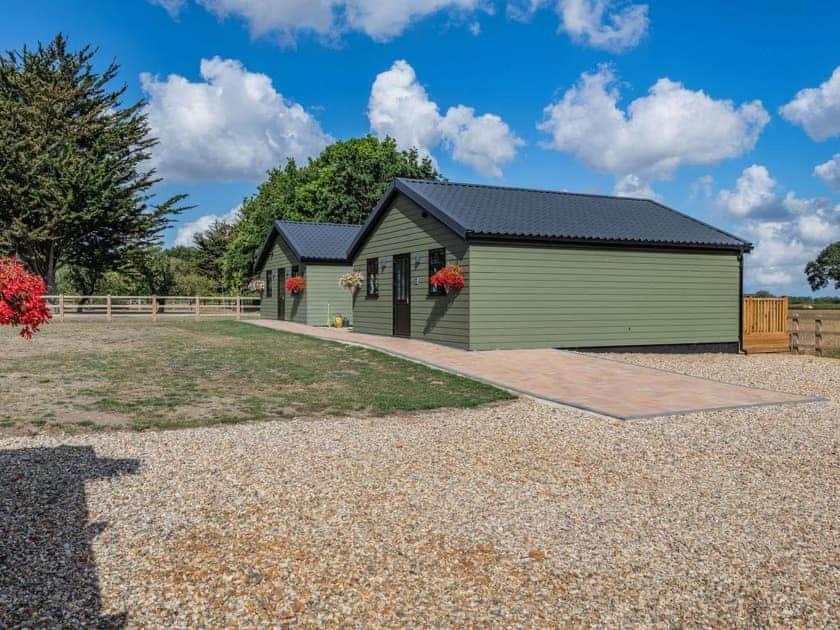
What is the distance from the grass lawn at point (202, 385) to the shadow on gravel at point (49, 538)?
1.48 m

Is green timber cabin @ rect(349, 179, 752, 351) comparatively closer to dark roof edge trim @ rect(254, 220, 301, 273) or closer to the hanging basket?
the hanging basket

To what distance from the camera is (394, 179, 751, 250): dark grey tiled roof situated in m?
14.6

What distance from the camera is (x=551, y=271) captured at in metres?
14.8

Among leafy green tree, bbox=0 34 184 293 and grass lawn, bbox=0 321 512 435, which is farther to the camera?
leafy green tree, bbox=0 34 184 293

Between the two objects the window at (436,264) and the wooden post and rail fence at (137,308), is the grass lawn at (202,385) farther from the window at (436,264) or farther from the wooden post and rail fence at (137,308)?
the wooden post and rail fence at (137,308)

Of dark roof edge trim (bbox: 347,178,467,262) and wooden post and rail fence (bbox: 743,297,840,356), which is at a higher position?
dark roof edge trim (bbox: 347,178,467,262)

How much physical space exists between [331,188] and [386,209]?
20.9 metres

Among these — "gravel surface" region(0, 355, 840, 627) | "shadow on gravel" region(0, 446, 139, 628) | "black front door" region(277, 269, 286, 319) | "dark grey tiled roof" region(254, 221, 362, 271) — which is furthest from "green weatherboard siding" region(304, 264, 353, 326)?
"shadow on gravel" region(0, 446, 139, 628)

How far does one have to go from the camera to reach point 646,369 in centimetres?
1173

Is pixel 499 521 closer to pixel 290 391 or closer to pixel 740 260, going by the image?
pixel 290 391

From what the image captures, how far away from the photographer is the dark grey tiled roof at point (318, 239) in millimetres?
23984

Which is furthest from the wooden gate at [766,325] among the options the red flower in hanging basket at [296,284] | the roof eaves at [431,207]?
the red flower in hanging basket at [296,284]

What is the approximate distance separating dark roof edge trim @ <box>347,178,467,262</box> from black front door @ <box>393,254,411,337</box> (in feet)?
5.33

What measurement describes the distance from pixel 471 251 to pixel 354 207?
24.9 meters
